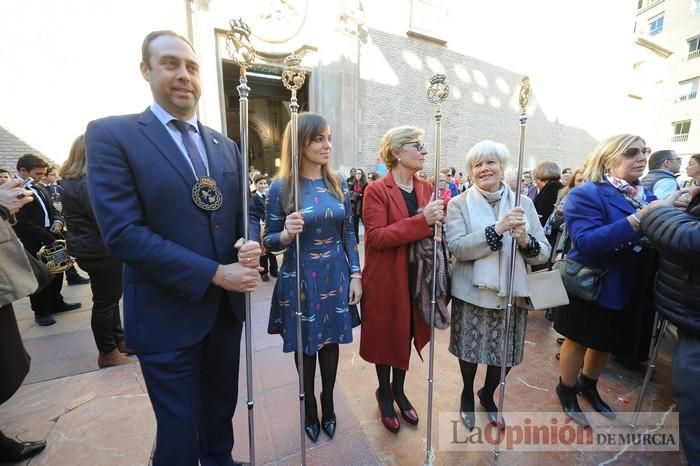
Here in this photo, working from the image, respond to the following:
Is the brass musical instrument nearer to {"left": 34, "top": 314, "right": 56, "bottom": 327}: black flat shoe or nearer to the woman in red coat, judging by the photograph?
{"left": 34, "top": 314, "right": 56, "bottom": 327}: black flat shoe

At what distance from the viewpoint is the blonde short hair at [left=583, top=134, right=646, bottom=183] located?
2039 mm

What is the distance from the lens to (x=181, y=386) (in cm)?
137

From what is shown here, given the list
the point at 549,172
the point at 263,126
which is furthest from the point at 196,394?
the point at 263,126

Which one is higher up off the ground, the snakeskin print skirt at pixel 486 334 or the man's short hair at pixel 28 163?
the man's short hair at pixel 28 163

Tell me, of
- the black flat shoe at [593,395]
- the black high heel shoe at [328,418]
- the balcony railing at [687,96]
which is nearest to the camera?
the black high heel shoe at [328,418]

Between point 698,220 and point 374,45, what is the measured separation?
443 inches

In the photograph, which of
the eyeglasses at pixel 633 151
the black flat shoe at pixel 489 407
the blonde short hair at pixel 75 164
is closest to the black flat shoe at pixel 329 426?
the black flat shoe at pixel 489 407

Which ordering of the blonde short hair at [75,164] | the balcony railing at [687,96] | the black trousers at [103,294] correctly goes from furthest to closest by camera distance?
the balcony railing at [687,96], the black trousers at [103,294], the blonde short hair at [75,164]

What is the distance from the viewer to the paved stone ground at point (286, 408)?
1.94 meters

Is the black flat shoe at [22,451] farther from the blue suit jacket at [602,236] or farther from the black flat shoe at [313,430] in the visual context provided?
the blue suit jacket at [602,236]

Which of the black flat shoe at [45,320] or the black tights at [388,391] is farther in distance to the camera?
the black flat shoe at [45,320]

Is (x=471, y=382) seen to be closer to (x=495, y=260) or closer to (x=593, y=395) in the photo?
(x=495, y=260)

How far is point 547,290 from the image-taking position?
6.14 ft

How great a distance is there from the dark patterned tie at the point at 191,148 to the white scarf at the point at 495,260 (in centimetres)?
155
